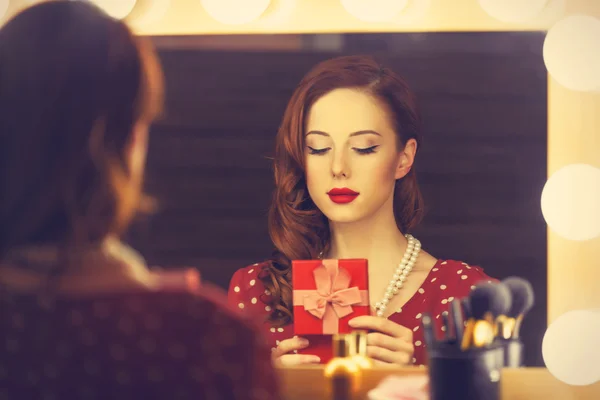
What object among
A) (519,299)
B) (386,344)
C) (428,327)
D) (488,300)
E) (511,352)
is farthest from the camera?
(386,344)

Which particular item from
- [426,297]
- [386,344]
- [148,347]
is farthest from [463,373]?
[426,297]

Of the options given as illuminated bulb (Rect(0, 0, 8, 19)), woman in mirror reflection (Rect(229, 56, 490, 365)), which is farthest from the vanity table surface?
illuminated bulb (Rect(0, 0, 8, 19))

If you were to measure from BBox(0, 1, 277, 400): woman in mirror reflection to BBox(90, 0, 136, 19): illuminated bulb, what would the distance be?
2.85 feet

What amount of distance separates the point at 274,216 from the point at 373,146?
252mm

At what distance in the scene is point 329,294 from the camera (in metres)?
1.18

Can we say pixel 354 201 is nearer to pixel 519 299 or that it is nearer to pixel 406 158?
pixel 406 158

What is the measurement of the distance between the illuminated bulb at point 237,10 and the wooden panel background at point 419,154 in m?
0.04

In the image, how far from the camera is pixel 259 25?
1.44 m

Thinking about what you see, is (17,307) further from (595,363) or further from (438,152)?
(595,363)

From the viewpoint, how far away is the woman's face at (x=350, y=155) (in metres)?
1.32

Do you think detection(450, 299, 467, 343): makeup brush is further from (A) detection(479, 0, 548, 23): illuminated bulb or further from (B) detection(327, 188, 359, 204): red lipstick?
(A) detection(479, 0, 548, 23): illuminated bulb

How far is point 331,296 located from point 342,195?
0.24 meters

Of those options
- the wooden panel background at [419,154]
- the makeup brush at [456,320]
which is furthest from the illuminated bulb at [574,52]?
the makeup brush at [456,320]

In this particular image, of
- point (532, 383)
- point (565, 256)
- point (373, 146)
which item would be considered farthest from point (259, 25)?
point (532, 383)
